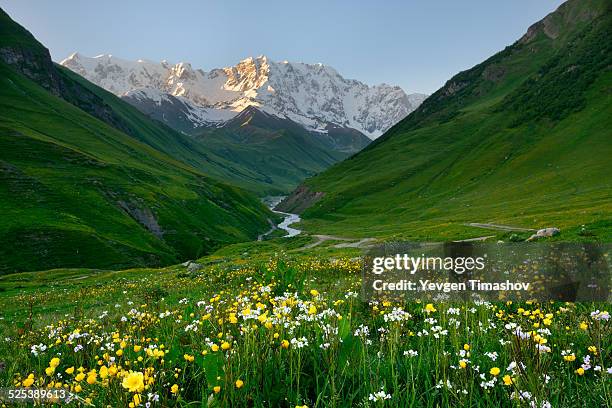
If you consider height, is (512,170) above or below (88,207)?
above

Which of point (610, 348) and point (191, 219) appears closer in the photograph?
point (610, 348)

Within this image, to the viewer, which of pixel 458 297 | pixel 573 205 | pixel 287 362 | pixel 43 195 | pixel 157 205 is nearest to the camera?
pixel 287 362

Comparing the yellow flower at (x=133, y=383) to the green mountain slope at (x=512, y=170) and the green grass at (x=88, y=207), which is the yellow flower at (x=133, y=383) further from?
the green grass at (x=88, y=207)

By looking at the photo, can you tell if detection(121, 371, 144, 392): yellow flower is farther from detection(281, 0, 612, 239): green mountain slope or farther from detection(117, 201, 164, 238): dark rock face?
detection(117, 201, 164, 238): dark rock face

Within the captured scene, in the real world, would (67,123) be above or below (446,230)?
above

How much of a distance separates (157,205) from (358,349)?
416ft

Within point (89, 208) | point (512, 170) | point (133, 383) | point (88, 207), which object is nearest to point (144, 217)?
point (89, 208)

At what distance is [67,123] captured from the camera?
186 m

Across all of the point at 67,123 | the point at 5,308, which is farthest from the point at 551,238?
the point at 67,123

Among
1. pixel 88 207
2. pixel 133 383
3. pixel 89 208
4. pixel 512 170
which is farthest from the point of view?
pixel 512 170

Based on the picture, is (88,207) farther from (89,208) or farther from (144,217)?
(144,217)

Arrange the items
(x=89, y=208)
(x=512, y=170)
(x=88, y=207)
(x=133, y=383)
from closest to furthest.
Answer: (x=133, y=383)
(x=89, y=208)
(x=88, y=207)
(x=512, y=170)

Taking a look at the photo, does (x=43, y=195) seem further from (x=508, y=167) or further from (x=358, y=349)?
(x=508, y=167)

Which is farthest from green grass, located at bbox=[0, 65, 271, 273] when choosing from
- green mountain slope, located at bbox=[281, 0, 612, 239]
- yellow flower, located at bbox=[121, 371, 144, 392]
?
yellow flower, located at bbox=[121, 371, 144, 392]
